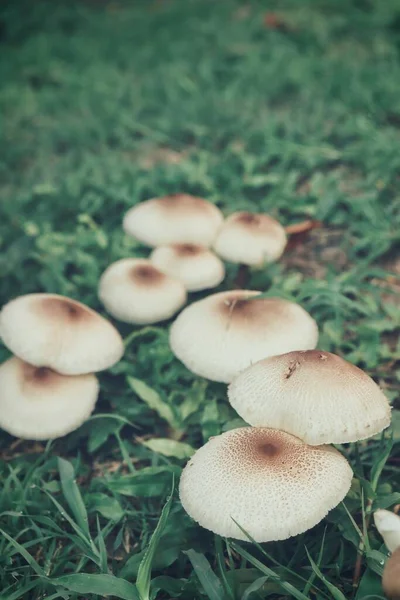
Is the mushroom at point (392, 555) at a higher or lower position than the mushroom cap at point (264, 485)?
higher

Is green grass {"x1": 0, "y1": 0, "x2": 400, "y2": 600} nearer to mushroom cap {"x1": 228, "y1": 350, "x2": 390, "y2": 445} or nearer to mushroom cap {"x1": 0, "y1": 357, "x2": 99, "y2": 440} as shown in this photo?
mushroom cap {"x1": 0, "y1": 357, "x2": 99, "y2": 440}

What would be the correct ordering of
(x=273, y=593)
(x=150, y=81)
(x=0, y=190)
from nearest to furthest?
(x=273, y=593) < (x=0, y=190) < (x=150, y=81)

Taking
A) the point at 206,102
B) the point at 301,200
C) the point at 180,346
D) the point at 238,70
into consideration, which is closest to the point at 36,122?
the point at 206,102

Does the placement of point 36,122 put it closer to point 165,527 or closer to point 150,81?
point 150,81

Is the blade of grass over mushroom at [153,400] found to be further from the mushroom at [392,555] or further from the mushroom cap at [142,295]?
the mushroom at [392,555]

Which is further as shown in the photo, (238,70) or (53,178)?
(238,70)

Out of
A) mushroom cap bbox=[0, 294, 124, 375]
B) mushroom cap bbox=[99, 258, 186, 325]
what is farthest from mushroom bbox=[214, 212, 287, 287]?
mushroom cap bbox=[0, 294, 124, 375]

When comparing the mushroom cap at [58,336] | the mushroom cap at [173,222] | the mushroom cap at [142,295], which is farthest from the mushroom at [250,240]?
the mushroom cap at [58,336]

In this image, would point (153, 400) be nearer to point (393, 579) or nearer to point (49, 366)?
point (49, 366)
